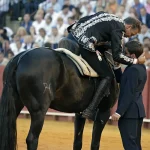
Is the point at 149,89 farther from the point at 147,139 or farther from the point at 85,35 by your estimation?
the point at 85,35

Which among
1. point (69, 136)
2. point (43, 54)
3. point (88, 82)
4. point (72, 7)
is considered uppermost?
point (43, 54)

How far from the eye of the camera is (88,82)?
7496mm

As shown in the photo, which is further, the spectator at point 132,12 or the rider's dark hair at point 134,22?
the spectator at point 132,12

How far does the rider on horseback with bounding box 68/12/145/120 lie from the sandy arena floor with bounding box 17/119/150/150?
6.14 ft

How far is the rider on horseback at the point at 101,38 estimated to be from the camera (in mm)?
7371

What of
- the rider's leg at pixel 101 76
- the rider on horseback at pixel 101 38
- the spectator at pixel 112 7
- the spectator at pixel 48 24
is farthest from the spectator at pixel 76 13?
the rider's leg at pixel 101 76

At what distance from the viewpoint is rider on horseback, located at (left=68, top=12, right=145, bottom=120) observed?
737 centimetres

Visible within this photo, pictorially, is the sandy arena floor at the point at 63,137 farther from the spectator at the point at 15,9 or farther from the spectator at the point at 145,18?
the spectator at the point at 15,9

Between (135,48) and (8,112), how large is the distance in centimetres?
175

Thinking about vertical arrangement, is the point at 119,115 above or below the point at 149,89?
above

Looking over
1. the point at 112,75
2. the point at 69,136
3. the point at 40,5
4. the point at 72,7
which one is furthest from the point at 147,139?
the point at 40,5

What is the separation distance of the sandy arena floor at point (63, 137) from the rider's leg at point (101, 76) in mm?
1763

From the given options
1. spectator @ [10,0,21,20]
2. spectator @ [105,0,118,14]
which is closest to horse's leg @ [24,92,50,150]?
spectator @ [105,0,118,14]

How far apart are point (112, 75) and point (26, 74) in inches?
54.1
